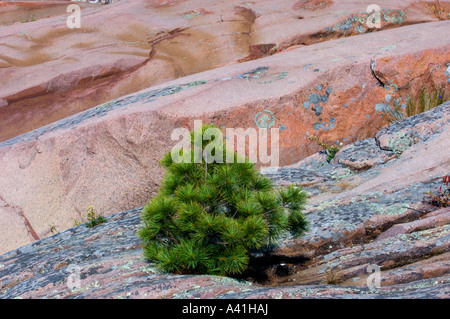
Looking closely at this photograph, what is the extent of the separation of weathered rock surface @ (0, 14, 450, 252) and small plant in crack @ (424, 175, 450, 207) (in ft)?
6.99

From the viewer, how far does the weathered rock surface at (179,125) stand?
6359 millimetres

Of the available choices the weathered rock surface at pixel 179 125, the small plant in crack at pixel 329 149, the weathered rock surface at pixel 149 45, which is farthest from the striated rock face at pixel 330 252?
the weathered rock surface at pixel 149 45

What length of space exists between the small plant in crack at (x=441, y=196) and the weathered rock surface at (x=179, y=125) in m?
2.13

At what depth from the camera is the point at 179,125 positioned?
6316 millimetres

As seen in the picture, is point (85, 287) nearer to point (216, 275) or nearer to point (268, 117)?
point (216, 275)

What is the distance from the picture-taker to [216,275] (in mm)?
3635

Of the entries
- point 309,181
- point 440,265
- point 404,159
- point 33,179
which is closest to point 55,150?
point 33,179

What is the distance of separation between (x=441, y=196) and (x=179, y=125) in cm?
312

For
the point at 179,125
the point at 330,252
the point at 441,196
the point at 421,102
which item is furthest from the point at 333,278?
the point at 421,102

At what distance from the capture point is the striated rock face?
10.9ft

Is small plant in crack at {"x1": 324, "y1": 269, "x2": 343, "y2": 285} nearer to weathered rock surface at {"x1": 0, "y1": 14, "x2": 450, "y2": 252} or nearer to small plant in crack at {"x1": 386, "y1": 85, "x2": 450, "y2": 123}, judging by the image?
weathered rock surface at {"x1": 0, "y1": 14, "x2": 450, "y2": 252}

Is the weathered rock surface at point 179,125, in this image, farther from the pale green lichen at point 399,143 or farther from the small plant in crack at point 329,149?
the pale green lichen at point 399,143

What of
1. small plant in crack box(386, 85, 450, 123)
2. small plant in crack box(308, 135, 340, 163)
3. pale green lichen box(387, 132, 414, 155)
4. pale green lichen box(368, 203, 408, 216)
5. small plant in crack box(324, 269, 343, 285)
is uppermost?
small plant in crack box(386, 85, 450, 123)

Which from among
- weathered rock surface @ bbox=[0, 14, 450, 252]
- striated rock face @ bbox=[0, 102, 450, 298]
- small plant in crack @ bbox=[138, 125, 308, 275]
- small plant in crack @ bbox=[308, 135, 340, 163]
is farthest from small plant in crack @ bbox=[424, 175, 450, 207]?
weathered rock surface @ bbox=[0, 14, 450, 252]
